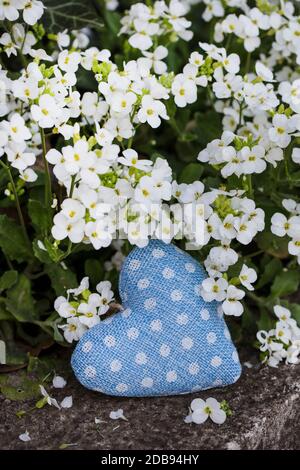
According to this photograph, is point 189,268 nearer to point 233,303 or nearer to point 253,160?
point 233,303

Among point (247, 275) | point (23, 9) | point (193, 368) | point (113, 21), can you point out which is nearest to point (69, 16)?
point (113, 21)

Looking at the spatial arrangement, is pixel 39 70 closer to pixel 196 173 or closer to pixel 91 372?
pixel 196 173

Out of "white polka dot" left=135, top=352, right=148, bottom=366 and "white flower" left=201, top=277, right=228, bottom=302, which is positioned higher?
"white flower" left=201, top=277, right=228, bottom=302

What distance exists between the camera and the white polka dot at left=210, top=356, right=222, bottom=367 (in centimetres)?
144

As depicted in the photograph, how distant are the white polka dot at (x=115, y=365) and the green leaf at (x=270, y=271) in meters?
0.40

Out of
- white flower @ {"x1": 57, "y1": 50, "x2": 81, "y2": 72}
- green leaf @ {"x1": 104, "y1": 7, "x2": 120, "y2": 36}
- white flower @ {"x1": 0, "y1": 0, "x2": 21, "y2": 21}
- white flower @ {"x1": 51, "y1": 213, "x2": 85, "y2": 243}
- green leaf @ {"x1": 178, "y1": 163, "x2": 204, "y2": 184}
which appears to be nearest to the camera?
white flower @ {"x1": 51, "y1": 213, "x2": 85, "y2": 243}

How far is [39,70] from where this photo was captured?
136 centimetres

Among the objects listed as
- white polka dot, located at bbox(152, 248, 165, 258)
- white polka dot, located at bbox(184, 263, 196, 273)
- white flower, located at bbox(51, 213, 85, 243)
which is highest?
white flower, located at bbox(51, 213, 85, 243)

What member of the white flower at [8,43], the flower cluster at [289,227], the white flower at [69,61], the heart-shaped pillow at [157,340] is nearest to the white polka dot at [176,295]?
the heart-shaped pillow at [157,340]

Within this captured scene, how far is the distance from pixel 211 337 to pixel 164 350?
0.29 ft

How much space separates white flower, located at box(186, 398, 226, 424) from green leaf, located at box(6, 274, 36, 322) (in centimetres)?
36

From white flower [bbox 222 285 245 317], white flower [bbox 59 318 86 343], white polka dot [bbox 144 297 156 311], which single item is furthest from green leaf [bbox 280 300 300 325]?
white flower [bbox 59 318 86 343]

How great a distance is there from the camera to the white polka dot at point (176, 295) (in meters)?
1.44

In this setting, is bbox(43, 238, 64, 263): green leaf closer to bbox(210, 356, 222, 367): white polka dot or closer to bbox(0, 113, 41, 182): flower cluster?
bbox(0, 113, 41, 182): flower cluster
